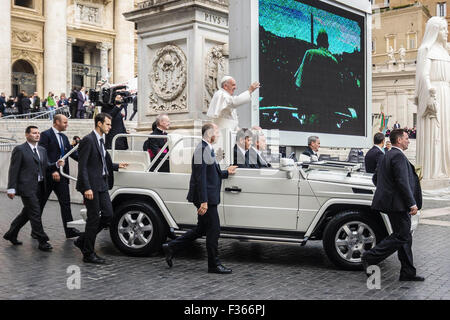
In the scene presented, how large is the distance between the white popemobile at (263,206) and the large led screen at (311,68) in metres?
3.32

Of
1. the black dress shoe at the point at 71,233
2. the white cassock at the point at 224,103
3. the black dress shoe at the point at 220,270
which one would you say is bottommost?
the black dress shoe at the point at 220,270

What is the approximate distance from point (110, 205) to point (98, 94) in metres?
3.42

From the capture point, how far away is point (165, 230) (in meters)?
8.05

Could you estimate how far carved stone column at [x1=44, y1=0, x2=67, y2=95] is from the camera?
1757 inches

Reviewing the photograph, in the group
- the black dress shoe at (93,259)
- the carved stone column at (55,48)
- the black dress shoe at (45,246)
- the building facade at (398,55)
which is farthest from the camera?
the building facade at (398,55)

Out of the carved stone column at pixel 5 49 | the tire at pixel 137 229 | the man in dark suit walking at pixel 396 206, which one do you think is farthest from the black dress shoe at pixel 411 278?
the carved stone column at pixel 5 49

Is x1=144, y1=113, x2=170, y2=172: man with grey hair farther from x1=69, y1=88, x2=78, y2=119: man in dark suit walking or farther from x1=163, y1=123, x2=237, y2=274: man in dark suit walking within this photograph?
x1=69, y1=88, x2=78, y2=119: man in dark suit walking

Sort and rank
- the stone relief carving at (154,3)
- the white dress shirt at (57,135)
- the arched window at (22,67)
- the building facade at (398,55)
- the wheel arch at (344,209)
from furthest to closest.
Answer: the building facade at (398,55)
the arched window at (22,67)
the stone relief carving at (154,3)
the white dress shirt at (57,135)
the wheel arch at (344,209)

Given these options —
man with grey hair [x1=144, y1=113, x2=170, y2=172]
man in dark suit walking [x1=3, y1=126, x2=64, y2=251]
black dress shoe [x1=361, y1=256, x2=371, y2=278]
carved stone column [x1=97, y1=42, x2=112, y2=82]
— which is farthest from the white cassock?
carved stone column [x1=97, y1=42, x2=112, y2=82]

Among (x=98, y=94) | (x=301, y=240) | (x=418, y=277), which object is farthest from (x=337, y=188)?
(x=98, y=94)

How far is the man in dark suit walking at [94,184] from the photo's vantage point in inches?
300

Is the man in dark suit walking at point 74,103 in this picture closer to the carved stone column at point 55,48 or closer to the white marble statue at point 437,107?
the carved stone column at point 55,48

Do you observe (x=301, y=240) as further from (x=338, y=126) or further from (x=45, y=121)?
(x=45, y=121)

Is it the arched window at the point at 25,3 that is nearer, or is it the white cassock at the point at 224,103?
the white cassock at the point at 224,103
